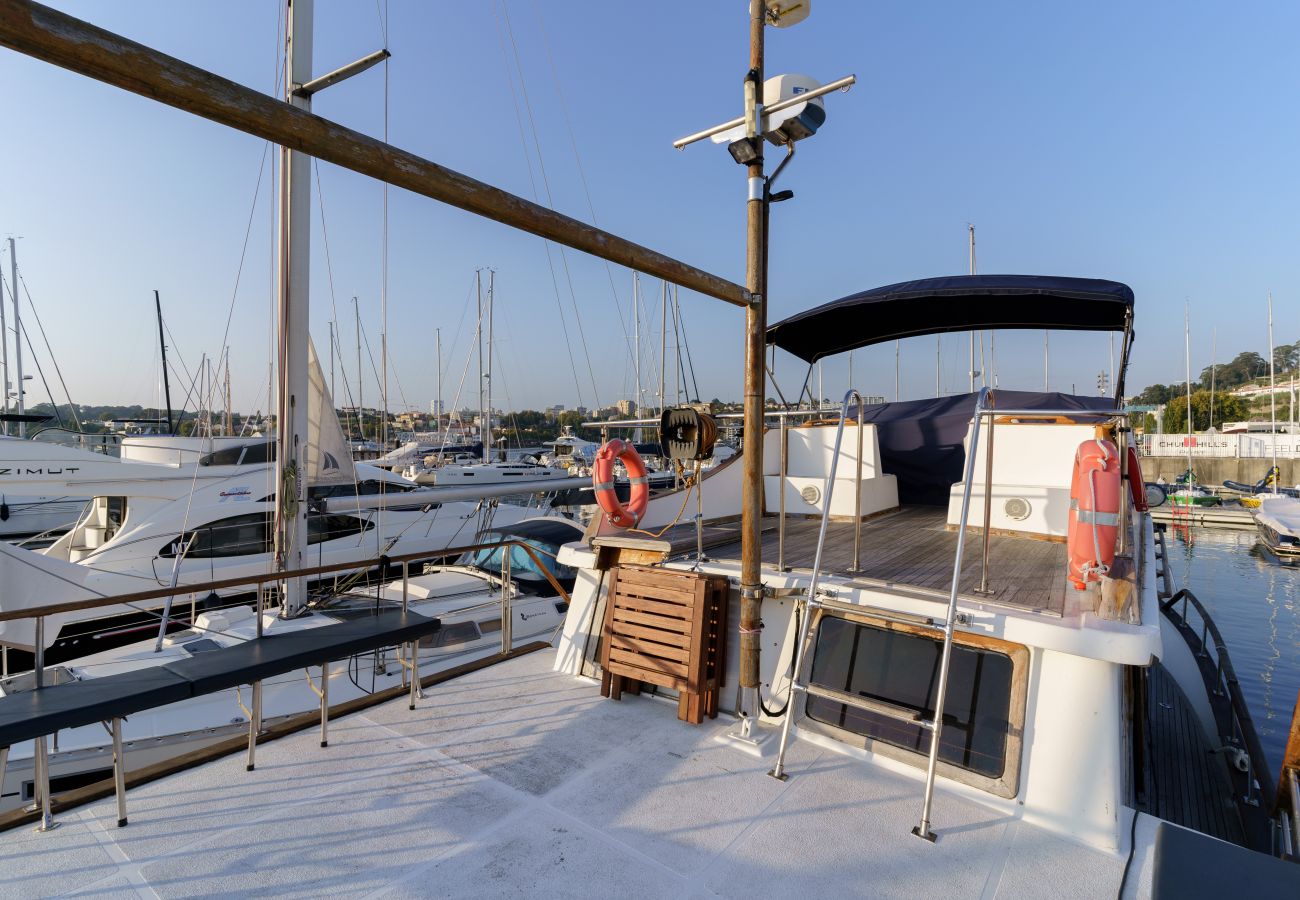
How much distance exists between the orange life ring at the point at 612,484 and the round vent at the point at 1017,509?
3.74 metres

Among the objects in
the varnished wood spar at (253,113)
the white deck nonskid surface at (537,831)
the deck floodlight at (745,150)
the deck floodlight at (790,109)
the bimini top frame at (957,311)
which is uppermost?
the deck floodlight at (790,109)

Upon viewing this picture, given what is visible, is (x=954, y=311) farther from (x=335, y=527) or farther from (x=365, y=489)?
(x=335, y=527)

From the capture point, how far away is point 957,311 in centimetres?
793

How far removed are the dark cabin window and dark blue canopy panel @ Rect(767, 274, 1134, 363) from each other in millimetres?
4217

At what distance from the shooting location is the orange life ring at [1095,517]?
11.0 ft

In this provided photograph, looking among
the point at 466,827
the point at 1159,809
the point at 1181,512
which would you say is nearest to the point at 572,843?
the point at 466,827

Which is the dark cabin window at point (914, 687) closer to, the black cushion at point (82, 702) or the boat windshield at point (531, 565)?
the black cushion at point (82, 702)

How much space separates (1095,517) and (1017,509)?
9.65 ft

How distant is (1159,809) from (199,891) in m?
5.74

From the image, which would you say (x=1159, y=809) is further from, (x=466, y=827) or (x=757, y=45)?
(x=757, y=45)

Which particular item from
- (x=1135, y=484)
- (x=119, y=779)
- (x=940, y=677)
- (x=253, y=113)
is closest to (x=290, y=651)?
(x=119, y=779)

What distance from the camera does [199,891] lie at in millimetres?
2545

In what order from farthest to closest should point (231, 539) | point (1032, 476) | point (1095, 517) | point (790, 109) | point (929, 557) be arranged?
point (231, 539) < point (1032, 476) < point (929, 557) < point (790, 109) < point (1095, 517)

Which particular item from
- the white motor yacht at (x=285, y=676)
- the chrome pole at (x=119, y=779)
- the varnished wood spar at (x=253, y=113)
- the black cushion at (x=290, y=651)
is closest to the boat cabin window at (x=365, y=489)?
the white motor yacht at (x=285, y=676)
